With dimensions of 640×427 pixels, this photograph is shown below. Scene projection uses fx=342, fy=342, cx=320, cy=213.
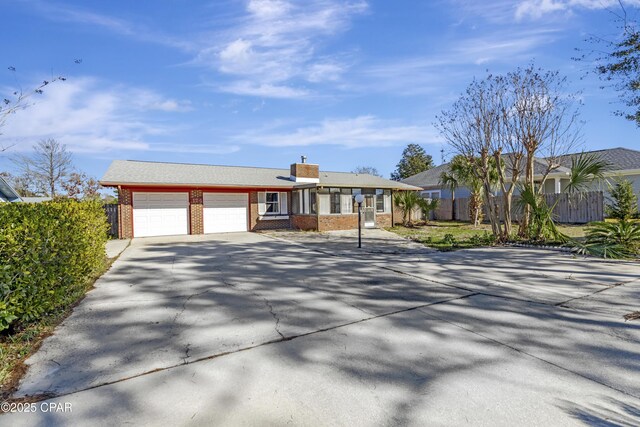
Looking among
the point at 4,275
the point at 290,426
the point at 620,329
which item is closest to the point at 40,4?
the point at 4,275

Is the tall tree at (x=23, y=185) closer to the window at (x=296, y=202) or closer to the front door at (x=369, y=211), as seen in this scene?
the window at (x=296, y=202)

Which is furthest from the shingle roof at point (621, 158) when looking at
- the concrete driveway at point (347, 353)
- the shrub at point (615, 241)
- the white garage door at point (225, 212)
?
the concrete driveway at point (347, 353)

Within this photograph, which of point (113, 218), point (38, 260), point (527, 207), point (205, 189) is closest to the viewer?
point (38, 260)

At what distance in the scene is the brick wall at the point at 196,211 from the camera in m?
16.7

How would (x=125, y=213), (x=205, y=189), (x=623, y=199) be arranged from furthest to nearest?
(x=205, y=189)
(x=125, y=213)
(x=623, y=199)

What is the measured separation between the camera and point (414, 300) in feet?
16.6

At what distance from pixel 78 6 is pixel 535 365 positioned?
1069 cm

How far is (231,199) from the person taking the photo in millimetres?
17844

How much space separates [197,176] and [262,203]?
3602mm

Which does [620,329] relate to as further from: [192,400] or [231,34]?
[231,34]

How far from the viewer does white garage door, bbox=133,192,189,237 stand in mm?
15633

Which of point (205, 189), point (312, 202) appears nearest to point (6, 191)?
point (205, 189)

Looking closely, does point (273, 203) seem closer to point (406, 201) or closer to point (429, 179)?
point (406, 201)

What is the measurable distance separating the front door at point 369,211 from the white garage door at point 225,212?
651 centimetres
